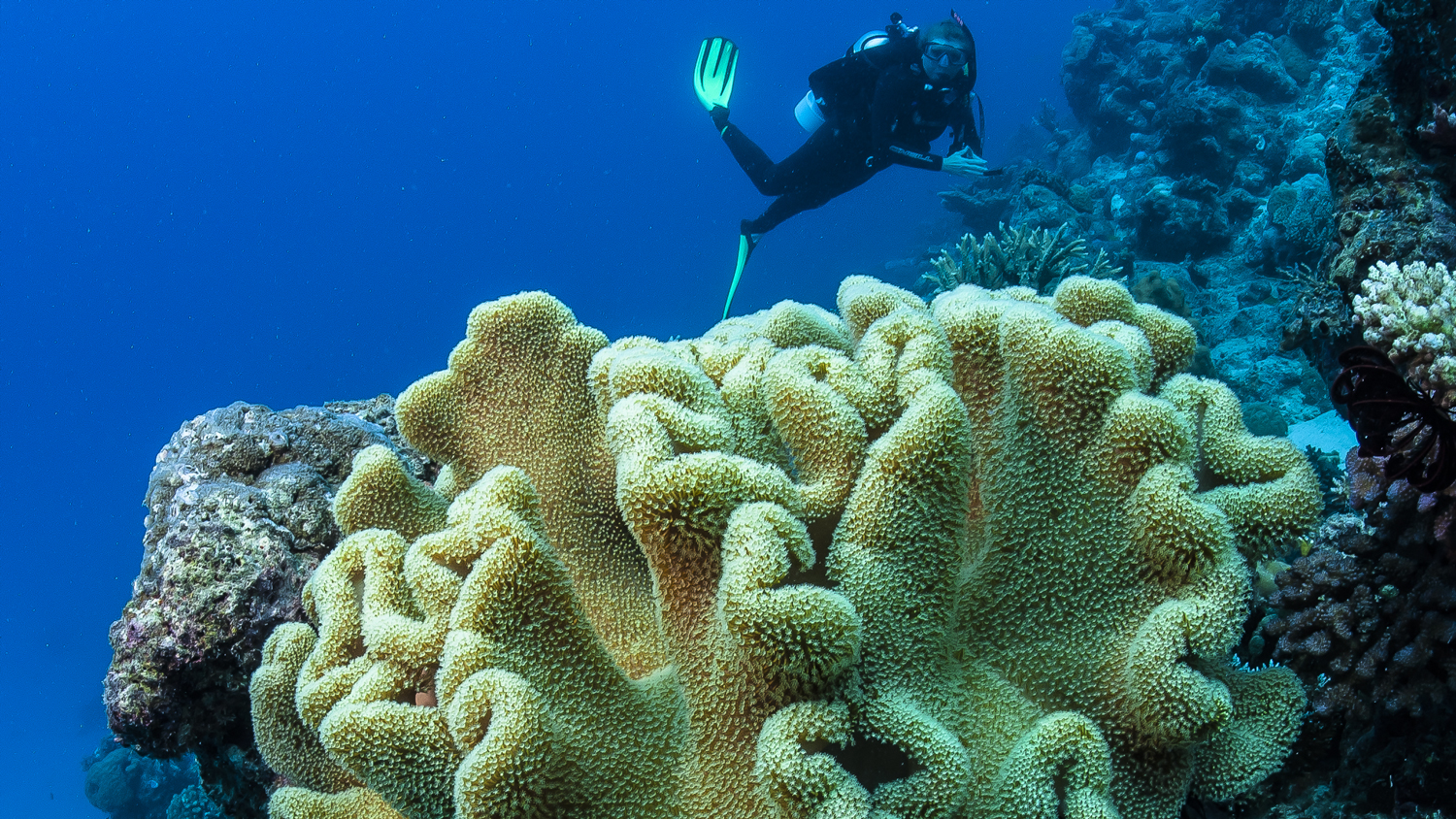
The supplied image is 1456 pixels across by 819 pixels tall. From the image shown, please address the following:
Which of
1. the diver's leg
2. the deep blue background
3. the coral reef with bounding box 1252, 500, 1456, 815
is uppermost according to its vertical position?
the deep blue background

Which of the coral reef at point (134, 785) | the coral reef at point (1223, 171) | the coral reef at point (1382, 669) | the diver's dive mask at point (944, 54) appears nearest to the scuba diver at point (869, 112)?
the diver's dive mask at point (944, 54)

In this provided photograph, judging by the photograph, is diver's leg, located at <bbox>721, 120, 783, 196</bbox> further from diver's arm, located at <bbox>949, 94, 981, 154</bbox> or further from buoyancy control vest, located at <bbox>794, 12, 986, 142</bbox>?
diver's arm, located at <bbox>949, 94, 981, 154</bbox>

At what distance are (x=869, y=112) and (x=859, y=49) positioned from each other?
88 cm

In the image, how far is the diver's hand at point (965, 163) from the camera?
28.8 ft

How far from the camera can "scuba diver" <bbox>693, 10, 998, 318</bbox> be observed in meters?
9.27

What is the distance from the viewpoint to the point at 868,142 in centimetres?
1128

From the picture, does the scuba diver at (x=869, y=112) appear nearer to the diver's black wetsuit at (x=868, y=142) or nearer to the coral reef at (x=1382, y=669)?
the diver's black wetsuit at (x=868, y=142)

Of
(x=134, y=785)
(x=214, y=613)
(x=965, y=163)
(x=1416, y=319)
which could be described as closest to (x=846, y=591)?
(x=1416, y=319)

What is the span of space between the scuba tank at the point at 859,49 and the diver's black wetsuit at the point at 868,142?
0.21m

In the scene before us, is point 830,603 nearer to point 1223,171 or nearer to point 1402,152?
point 1402,152

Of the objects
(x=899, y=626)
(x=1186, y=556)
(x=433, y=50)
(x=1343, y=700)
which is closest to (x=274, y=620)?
(x=899, y=626)

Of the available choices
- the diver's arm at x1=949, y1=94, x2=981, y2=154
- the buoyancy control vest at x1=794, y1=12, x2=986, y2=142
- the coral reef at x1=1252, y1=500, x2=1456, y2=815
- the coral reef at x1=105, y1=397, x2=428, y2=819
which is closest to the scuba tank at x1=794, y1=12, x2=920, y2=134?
the buoyancy control vest at x1=794, y1=12, x2=986, y2=142

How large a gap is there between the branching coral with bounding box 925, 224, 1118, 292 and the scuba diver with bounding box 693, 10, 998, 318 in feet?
7.26

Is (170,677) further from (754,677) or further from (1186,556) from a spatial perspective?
(1186,556)
